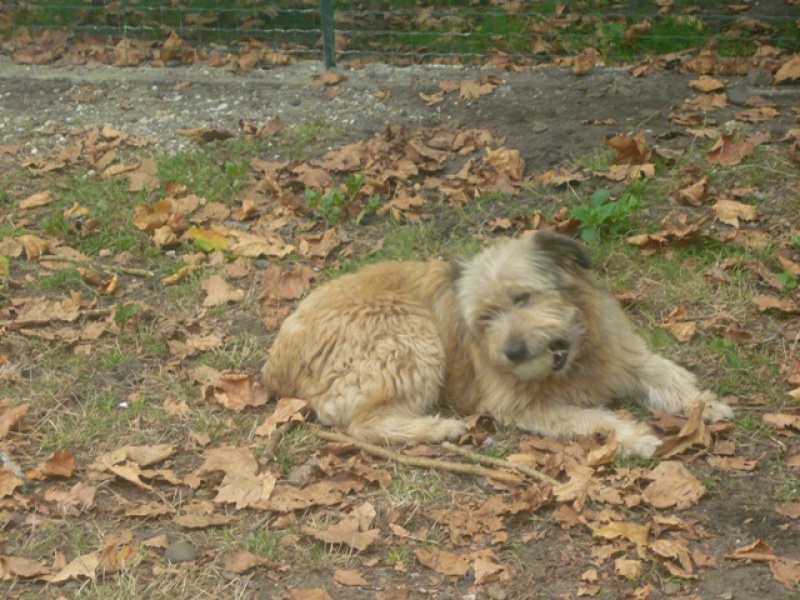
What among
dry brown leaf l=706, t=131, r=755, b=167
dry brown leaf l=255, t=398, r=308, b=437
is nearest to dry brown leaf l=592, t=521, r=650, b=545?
dry brown leaf l=255, t=398, r=308, b=437

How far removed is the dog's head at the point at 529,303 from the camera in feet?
17.2

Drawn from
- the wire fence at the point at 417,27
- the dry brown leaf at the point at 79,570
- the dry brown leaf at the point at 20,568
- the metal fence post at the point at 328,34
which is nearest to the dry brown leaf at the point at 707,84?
the wire fence at the point at 417,27

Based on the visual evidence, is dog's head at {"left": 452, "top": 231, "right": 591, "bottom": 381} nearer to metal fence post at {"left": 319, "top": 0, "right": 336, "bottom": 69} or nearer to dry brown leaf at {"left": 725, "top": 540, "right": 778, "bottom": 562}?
dry brown leaf at {"left": 725, "top": 540, "right": 778, "bottom": 562}

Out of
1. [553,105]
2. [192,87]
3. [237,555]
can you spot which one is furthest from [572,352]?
[192,87]

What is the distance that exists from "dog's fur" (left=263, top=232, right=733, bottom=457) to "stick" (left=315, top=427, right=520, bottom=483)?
0.09 metres

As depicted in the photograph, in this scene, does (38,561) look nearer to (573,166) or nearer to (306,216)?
(306,216)

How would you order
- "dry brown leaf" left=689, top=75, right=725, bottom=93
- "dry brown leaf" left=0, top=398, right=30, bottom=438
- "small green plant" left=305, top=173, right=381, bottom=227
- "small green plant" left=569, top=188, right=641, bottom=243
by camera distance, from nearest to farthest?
"dry brown leaf" left=0, top=398, right=30, bottom=438 < "small green plant" left=569, top=188, right=641, bottom=243 < "small green plant" left=305, top=173, right=381, bottom=227 < "dry brown leaf" left=689, top=75, right=725, bottom=93

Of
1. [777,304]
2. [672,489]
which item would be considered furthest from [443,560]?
[777,304]

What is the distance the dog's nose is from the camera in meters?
5.20

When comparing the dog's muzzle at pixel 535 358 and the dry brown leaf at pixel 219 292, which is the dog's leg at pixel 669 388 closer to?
the dog's muzzle at pixel 535 358

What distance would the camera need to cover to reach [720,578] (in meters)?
4.32

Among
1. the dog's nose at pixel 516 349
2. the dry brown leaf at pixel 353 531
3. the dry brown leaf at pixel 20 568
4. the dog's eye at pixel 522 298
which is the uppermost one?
the dog's eye at pixel 522 298

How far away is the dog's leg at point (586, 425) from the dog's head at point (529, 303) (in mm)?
230

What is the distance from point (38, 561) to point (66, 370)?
1.84m
